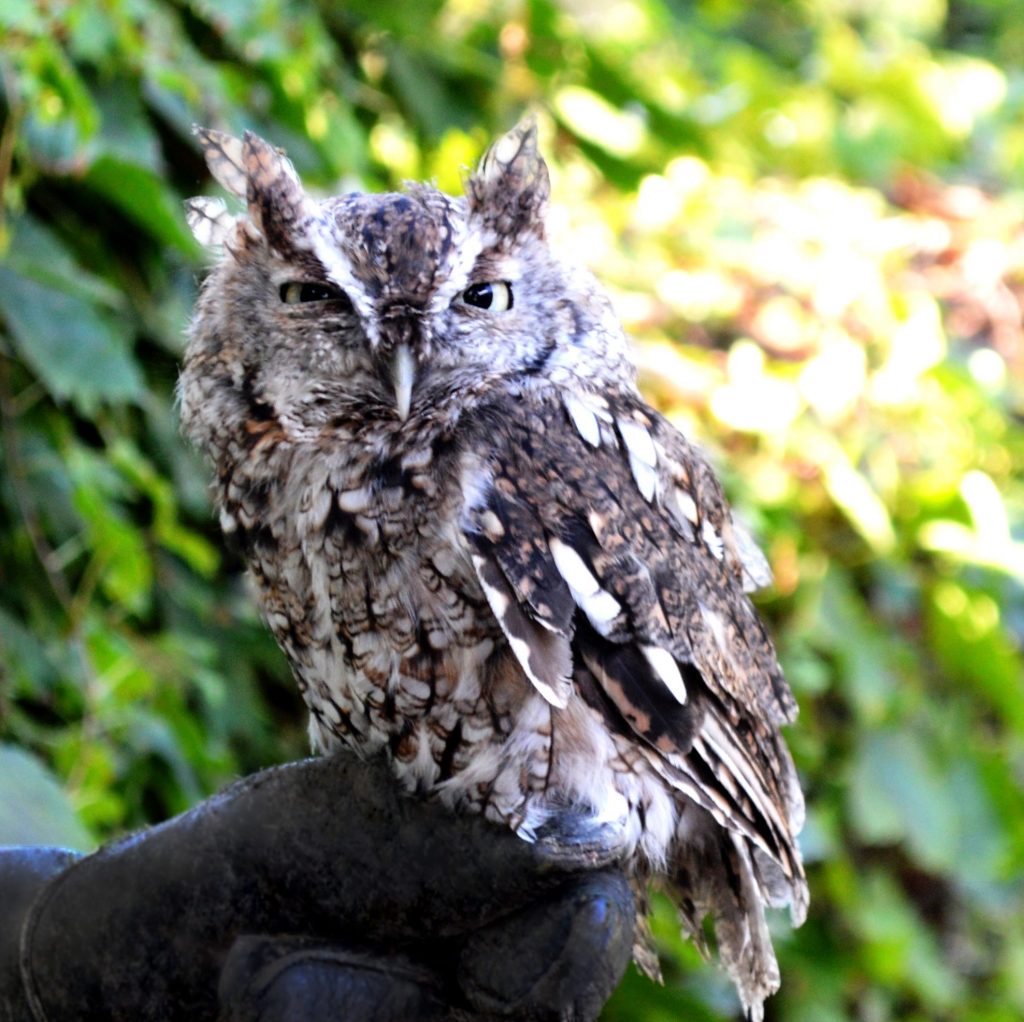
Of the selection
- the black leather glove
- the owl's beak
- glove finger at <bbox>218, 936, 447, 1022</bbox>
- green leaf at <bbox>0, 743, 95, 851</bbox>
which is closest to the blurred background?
green leaf at <bbox>0, 743, 95, 851</bbox>

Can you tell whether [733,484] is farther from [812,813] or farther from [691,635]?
[691,635]

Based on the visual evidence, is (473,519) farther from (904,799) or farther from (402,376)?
(904,799)

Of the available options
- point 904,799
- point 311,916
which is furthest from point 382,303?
point 904,799

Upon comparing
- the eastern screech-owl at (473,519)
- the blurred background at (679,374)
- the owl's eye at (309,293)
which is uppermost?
the owl's eye at (309,293)

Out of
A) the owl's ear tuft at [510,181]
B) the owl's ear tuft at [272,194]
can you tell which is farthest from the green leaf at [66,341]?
the owl's ear tuft at [510,181]

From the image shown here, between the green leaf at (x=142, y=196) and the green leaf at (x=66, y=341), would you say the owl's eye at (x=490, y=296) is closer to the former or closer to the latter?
the green leaf at (x=66, y=341)

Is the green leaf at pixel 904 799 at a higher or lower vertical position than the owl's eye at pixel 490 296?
lower

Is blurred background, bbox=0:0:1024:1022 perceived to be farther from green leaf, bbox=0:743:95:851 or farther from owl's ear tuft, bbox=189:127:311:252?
owl's ear tuft, bbox=189:127:311:252
